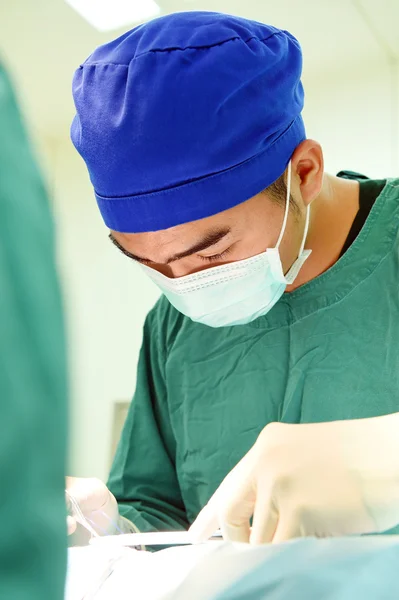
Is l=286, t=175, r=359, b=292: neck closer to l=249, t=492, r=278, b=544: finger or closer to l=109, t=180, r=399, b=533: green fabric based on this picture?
l=109, t=180, r=399, b=533: green fabric

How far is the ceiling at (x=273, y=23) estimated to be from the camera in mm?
2854

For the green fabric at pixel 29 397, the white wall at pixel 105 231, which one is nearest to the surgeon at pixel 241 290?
the green fabric at pixel 29 397

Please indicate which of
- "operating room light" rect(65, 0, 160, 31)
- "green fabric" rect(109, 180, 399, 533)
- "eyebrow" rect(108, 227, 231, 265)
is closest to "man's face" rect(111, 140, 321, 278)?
"eyebrow" rect(108, 227, 231, 265)

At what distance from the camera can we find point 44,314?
0.33m

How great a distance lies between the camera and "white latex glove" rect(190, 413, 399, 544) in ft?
3.30

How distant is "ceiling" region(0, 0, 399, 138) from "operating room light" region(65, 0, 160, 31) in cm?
4

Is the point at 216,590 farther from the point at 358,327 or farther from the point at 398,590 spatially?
the point at 358,327

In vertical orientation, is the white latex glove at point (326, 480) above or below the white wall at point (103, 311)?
above

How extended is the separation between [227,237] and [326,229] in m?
0.29

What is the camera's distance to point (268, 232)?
1385 millimetres

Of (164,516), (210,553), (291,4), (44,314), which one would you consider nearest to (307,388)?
(164,516)

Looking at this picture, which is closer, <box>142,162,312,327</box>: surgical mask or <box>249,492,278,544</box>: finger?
<box>249,492,278,544</box>: finger

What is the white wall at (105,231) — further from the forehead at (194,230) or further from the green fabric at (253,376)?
the forehead at (194,230)

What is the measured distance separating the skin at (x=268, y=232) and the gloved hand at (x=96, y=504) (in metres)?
0.46
